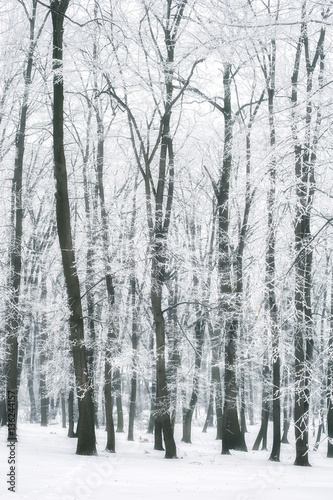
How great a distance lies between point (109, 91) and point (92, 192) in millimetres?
5759

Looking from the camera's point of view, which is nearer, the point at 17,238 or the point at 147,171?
the point at 147,171

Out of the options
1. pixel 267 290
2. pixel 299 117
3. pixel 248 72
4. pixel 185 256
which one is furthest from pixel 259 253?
pixel 248 72

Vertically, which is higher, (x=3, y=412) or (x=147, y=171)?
(x=147, y=171)

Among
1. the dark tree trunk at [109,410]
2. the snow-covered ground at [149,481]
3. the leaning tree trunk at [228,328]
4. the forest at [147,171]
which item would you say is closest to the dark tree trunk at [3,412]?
the forest at [147,171]

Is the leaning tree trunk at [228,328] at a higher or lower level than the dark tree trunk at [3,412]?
higher

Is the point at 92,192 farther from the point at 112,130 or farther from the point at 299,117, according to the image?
the point at 299,117

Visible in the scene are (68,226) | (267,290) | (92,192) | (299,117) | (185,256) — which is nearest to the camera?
(299,117)

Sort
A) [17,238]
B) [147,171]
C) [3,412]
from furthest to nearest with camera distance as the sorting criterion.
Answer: [3,412] → [17,238] → [147,171]

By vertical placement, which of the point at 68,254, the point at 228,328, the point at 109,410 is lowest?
the point at 109,410

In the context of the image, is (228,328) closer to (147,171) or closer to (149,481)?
(147,171)

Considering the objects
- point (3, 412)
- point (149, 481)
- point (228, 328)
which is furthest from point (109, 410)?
point (3, 412)

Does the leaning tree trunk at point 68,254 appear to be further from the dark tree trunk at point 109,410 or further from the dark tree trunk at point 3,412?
the dark tree trunk at point 3,412

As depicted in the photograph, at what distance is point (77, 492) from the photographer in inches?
229

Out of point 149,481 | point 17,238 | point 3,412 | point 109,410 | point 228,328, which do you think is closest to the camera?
point 149,481
